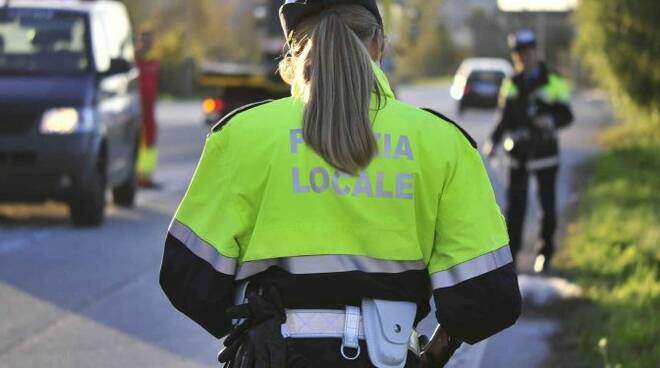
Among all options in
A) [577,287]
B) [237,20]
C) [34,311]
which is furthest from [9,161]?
[237,20]

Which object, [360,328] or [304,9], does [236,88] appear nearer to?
[304,9]

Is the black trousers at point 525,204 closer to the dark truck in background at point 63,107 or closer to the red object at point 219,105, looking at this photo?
the dark truck in background at point 63,107

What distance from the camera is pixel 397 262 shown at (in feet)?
10.5

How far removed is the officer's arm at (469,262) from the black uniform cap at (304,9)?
0.37 m

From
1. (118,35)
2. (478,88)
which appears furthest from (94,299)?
(478,88)

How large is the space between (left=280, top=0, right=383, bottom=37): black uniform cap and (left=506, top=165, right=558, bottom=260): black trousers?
730cm

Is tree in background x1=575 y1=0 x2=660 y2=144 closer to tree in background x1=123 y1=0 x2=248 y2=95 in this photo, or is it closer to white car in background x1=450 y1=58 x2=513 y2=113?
white car in background x1=450 y1=58 x2=513 y2=113

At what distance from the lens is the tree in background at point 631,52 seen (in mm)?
22219

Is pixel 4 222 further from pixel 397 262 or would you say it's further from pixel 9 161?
pixel 397 262

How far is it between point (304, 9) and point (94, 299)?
606 cm

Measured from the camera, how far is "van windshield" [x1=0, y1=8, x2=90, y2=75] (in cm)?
1287

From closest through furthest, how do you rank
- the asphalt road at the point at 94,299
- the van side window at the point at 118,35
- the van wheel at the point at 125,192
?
1. the asphalt road at the point at 94,299
2. the van side window at the point at 118,35
3. the van wheel at the point at 125,192

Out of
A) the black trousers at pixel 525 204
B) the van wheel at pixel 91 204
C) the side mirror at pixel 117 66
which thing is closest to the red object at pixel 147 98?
the side mirror at pixel 117 66

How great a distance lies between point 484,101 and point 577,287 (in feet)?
119
